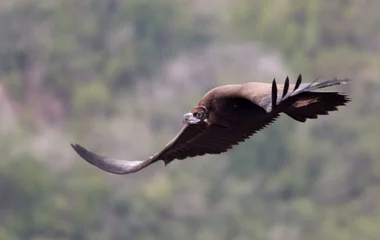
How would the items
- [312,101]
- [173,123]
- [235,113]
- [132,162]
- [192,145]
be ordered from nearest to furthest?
[312,101] < [235,113] < [132,162] < [192,145] < [173,123]

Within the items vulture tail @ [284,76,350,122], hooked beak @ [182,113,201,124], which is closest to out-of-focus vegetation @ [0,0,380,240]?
hooked beak @ [182,113,201,124]

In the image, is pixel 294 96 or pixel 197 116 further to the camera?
pixel 197 116

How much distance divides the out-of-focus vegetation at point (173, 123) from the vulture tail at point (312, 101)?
19139 mm

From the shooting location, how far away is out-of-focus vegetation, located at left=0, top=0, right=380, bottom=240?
97.9 ft

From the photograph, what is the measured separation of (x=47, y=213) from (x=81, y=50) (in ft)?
31.0

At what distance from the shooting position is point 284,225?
30.0 m

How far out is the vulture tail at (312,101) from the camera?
657cm

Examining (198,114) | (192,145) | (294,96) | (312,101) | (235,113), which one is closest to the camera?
(294,96)

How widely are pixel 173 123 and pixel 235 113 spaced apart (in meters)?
24.0

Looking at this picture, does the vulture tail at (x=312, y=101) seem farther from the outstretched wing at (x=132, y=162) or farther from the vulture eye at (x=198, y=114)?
the outstretched wing at (x=132, y=162)

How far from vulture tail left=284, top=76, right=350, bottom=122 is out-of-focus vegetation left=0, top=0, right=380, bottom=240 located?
754 inches

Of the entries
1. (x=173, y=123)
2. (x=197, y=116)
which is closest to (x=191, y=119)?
(x=197, y=116)

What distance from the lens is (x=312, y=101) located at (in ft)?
22.8

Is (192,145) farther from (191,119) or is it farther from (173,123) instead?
(173,123)
